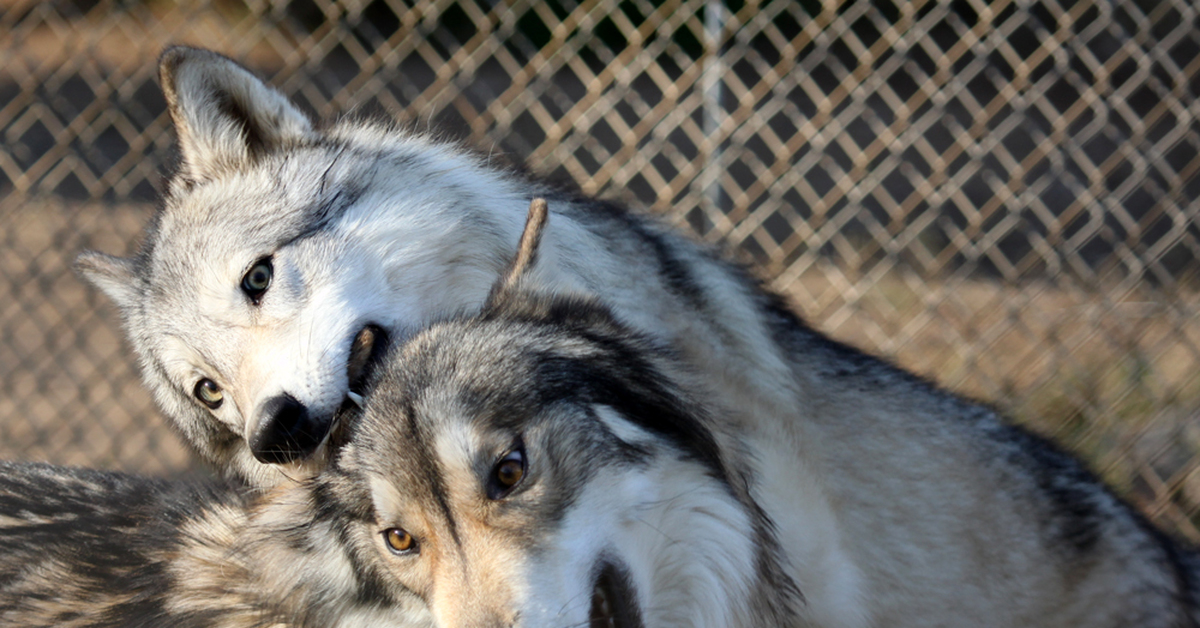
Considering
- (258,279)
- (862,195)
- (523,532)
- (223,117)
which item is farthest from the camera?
(862,195)

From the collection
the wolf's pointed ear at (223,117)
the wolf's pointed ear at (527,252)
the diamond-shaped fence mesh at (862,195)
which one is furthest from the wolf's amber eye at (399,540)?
the diamond-shaped fence mesh at (862,195)

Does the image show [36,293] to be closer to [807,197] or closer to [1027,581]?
[807,197]

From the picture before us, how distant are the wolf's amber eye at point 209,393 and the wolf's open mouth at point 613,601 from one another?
1.08 meters

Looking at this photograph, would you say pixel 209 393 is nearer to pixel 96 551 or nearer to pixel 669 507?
pixel 96 551

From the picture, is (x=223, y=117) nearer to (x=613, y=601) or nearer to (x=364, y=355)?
(x=364, y=355)

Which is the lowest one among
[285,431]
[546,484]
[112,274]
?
[546,484]

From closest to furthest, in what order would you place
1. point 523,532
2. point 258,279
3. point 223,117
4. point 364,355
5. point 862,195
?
point 523,532
point 364,355
point 258,279
point 223,117
point 862,195

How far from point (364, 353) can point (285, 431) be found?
9.2 inches

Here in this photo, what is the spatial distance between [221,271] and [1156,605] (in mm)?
2429

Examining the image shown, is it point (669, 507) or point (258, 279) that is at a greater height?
point (258, 279)

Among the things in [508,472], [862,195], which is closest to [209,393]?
[508,472]

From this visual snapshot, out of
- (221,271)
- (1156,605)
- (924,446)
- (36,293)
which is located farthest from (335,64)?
(1156,605)

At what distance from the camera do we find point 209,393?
219 centimetres

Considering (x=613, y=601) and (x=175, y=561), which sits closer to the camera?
(x=613, y=601)
